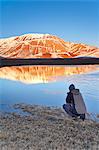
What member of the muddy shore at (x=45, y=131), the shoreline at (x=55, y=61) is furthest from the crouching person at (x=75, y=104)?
the shoreline at (x=55, y=61)

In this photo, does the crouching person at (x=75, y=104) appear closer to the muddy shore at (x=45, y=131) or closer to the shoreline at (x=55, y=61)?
the muddy shore at (x=45, y=131)

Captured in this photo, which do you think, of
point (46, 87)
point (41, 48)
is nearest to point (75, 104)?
point (41, 48)

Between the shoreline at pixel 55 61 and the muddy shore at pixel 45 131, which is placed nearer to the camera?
the muddy shore at pixel 45 131

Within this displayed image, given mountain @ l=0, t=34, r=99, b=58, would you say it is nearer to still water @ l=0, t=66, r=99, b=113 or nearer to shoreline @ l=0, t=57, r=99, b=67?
shoreline @ l=0, t=57, r=99, b=67

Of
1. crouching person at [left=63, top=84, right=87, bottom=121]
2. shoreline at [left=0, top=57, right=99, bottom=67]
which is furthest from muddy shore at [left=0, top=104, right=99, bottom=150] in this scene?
shoreline at [left=0, top=57, right=99, bottom=67]

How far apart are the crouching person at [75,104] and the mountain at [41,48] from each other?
0.96ft

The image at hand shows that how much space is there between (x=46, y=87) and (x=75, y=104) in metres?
0.76

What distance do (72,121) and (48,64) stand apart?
618 mm

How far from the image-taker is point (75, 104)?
8.31 ft

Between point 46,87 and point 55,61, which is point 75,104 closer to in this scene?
point 55,61

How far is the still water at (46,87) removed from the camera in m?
2.87

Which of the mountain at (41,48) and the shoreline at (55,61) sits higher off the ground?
the mountain at (41,48)

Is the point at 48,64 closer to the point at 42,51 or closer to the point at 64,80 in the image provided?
the point at 42,51

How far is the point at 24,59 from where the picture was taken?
2.19 metres
